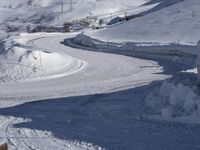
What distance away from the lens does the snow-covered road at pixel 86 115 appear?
46.1ft

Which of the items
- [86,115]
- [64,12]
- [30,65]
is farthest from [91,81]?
[64,12]

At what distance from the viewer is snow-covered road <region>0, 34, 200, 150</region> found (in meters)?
14.1

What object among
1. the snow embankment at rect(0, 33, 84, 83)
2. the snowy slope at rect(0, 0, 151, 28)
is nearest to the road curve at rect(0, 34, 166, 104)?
the snow embankment at rect(0, 33, 84, 83)

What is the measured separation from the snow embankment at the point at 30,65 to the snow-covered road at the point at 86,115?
35.1 inches

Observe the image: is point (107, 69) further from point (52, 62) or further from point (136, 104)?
point (136, 104)

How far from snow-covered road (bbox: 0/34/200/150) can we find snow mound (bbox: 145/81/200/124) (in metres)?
0.33

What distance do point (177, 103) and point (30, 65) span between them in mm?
13730

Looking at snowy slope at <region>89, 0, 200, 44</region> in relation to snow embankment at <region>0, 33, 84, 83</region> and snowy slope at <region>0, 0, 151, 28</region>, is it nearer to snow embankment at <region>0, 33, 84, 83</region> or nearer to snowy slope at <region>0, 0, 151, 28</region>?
snow embankment at <region>0, 33, 84, 83</region>

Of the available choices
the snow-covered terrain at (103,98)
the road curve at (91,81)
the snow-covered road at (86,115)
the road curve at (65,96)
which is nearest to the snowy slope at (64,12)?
the snow-covered terrain at (103,98)

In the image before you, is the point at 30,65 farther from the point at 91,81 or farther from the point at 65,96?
the point at 65,96

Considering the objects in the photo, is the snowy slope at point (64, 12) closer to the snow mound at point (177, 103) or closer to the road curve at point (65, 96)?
the road curve at point (65, 96)

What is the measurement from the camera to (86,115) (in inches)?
687

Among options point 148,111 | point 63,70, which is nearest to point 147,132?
point 148,111

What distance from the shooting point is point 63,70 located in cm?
2944
